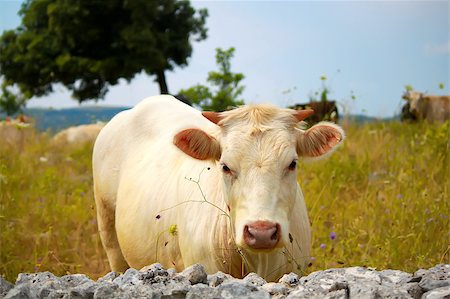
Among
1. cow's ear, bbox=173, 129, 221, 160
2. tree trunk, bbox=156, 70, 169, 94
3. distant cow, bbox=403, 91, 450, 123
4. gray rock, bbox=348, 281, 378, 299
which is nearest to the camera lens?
gray rock, bbox=348, 281, 378, 299

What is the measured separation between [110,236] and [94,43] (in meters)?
22.4

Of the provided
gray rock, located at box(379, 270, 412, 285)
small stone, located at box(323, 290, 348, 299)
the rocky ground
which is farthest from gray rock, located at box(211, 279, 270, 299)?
gray rock, located at box(379, 270, 412, 285)

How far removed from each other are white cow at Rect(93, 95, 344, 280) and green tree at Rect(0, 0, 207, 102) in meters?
20.8

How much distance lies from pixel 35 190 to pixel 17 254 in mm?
1789

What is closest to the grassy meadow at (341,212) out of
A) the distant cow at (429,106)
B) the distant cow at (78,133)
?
the distant cow at (429,106)

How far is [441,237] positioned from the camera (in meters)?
5.16

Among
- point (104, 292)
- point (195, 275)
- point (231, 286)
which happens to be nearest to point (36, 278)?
point (104, 292)

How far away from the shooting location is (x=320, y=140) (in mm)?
3857

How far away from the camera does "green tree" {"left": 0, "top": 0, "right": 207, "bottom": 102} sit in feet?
83.7

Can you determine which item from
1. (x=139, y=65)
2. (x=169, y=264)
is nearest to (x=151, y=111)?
(x=169, y=264)

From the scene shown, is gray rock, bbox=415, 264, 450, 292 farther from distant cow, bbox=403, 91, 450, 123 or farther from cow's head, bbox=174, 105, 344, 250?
distant cow, bbox=403, 91, 450, 123

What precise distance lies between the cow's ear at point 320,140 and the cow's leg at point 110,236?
2.29m

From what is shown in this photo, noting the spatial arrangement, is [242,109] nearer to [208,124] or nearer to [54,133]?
[208,124]

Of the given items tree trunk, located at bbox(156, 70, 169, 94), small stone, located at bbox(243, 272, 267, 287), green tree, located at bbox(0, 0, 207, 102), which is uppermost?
green tree, located at bbox(0, 0, 207, 102)
